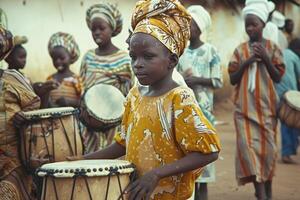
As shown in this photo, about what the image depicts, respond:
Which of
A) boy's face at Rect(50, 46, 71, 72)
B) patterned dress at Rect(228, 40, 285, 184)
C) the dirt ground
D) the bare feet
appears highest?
boy's face at Rect(50, 46, 71, 72)

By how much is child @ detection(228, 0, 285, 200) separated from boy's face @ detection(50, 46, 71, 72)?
1.78 metres

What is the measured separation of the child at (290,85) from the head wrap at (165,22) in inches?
270

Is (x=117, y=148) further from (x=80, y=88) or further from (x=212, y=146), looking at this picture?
(x=80, y=88)

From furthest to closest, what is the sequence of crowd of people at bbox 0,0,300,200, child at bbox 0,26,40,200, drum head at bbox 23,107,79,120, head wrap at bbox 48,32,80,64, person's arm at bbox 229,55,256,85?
1. head wrap at bbox 48,32,80,64
2. person's arm at bbox 229,55,256,85
3. child at bbox 0,26,40,200
4. drum head at bbox 23,107,79,120
5. crowd of people at bbox 0,0,300,200

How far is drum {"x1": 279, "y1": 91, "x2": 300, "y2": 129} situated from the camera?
7555 mm

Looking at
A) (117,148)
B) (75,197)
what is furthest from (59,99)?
(75,197)

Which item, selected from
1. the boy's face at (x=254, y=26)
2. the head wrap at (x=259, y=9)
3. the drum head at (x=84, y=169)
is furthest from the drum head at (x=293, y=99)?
the drum head at (x=84, y=169)

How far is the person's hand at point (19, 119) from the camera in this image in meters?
5.19

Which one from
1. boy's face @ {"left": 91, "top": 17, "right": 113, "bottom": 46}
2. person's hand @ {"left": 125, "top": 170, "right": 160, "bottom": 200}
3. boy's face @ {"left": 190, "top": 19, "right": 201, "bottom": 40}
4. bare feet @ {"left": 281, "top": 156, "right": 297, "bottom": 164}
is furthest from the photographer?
bare feet @ {"left": 281, "top": 156, "right": 297, "bottom": 164}

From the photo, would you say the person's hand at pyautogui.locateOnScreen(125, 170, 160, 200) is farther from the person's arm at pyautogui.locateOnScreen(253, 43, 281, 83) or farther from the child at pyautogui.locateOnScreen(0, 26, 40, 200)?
the person's arm at pyautogui.locateOnScreen(253, 43, 281, 83)

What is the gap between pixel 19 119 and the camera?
205 inches

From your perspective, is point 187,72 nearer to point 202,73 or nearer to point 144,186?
point 202,73

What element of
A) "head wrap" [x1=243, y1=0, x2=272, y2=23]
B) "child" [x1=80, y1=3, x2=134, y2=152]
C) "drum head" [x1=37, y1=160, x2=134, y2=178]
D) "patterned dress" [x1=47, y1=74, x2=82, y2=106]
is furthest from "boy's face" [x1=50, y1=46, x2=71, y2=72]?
"drum head" [x1=37, y1=160, x2=134, y2=178]

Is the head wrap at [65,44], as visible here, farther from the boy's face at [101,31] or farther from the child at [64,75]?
the boy's face at [101,31]
